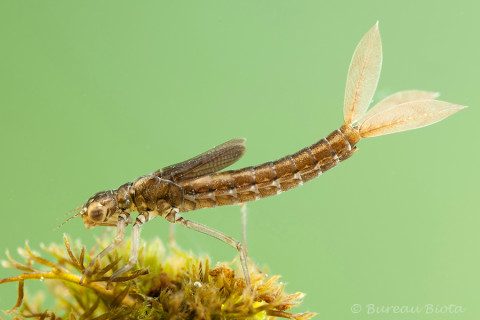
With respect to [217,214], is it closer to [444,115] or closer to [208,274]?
[208,274]

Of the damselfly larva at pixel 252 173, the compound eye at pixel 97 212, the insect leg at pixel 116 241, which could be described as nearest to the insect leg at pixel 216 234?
the damselfly larva at pixel 252 173

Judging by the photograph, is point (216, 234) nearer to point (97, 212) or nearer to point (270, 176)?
point (270, 176)

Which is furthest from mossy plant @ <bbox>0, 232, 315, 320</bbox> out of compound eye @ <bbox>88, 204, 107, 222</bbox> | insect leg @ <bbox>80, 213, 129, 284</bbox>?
compound eye @ <bbox>88, 204, 107, 222</bbox>

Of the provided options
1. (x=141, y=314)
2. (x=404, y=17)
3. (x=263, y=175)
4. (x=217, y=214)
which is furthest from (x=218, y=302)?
Answer: (x=404, y=17)

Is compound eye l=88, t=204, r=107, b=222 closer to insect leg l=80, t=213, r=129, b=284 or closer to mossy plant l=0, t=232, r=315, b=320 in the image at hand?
insect leg l=80, t=213, r=129, b=284

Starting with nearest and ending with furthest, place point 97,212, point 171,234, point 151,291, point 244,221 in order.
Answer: point 151,291 < point 97,212 < point 244,221 < point 171,234

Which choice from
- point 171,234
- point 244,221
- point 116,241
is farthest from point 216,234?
point 171,234

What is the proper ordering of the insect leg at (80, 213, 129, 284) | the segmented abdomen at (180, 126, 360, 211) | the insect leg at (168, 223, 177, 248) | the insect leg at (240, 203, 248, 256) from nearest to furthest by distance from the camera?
the insect leg at (80, 213, 129, 284)
the segmented abdomen at (180, 126, 360, 211)
the insect leg at (240, 203, 248, 256)
the insect leg at (168, 223, 177, 248)
